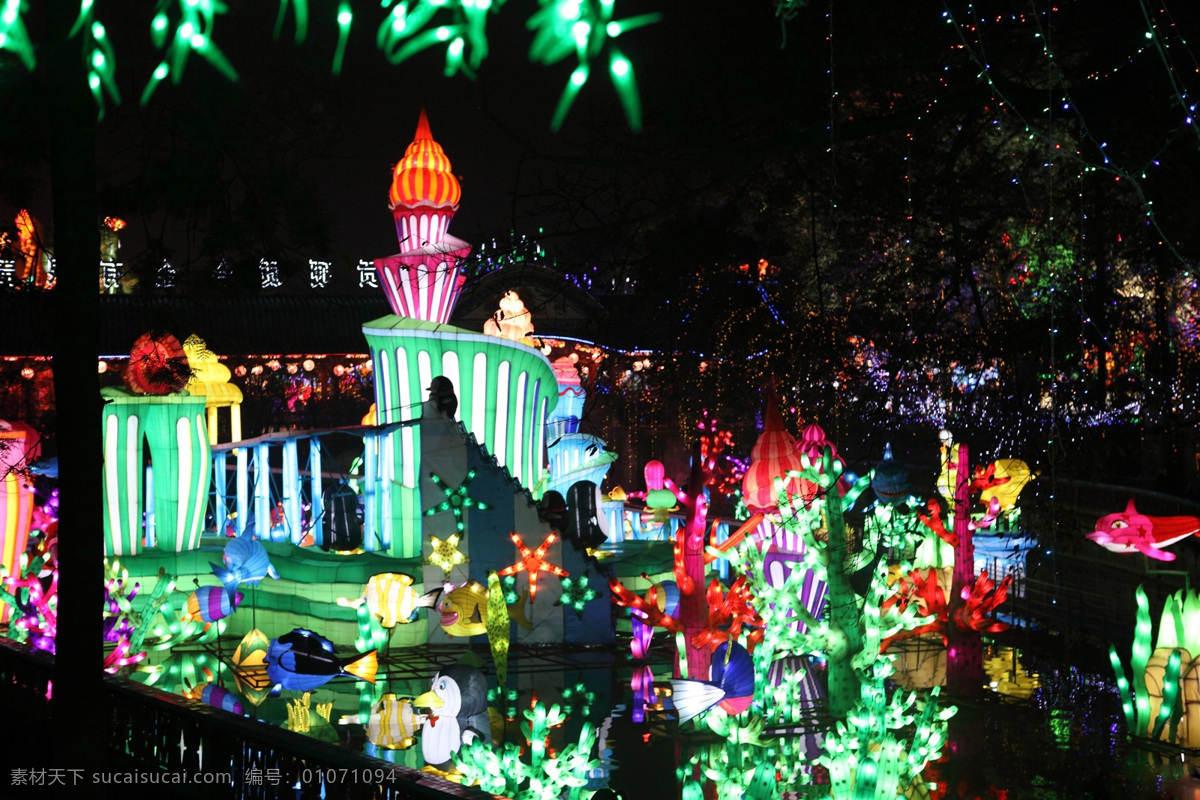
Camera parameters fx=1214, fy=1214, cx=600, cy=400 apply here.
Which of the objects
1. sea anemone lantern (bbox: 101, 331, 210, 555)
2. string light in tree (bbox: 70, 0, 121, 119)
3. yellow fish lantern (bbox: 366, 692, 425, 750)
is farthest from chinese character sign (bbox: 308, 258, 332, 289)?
string light in tree (bbox: 70, 0, 121, 119)

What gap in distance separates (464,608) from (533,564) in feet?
3.23

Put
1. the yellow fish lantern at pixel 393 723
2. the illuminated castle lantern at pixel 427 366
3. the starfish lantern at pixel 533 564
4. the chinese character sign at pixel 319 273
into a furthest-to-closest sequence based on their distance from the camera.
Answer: the chinese character sign at pixel 319 273
the illuminated castle lantern at pixel 427 366
the starfish lantern at pixel 533 564
the yellow fish lantern at pixel 393 723

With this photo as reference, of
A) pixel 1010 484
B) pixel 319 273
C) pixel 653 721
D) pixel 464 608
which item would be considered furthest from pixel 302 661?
pixel 319 273

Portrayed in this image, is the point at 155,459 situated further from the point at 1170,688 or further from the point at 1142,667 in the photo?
the point at 1170,688

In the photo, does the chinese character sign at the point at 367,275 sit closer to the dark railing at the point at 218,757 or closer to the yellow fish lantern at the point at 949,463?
the yellow fish lantern at the point at 949,463

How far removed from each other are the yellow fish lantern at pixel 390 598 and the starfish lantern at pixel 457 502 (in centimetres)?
142

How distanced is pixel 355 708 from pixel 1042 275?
7.05 meters

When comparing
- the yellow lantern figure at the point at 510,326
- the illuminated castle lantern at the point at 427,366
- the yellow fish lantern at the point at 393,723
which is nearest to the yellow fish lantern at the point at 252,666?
the yellow fish lantern at the point at 393,723

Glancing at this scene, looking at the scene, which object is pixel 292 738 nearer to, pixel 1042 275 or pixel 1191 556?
pixel 1042 275

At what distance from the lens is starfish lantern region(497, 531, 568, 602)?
1350cm

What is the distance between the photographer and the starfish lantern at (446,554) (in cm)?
1354

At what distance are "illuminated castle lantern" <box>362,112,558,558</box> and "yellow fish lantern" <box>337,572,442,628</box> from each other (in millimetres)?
2003

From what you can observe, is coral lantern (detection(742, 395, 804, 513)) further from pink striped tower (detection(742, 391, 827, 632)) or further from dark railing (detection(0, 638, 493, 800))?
dark railing (detection(0, 638, 493, 800))

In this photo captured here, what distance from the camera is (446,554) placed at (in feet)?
44.4
